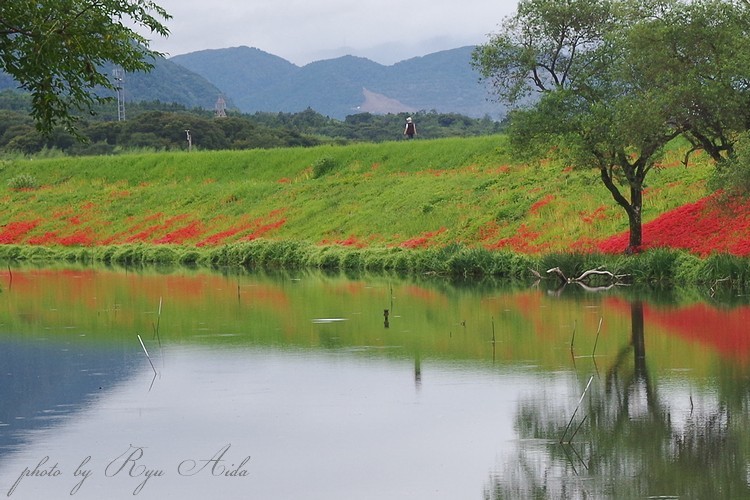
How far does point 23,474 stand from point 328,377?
818 centimetres

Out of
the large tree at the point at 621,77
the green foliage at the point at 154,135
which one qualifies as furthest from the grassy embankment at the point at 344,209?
the green foliage at the point at 154,135

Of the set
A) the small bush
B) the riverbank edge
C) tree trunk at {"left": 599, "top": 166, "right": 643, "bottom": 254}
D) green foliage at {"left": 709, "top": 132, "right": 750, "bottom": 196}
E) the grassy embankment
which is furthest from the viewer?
the small bush

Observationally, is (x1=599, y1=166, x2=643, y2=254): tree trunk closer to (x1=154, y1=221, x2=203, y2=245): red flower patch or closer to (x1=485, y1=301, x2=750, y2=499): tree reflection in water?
(x1=485, y1=301, x2=750, y2=499): tree reflection in water

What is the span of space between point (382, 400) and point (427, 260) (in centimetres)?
2919

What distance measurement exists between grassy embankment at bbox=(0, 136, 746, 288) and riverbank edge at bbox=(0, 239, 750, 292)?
2.8 inches

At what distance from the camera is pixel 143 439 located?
55.7 ft

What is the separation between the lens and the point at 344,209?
2522 inches

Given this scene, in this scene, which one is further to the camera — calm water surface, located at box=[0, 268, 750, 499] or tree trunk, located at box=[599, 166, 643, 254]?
tree trunk, located at box=[599, 166, 643, 254]

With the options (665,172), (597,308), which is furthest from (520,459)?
(665,172)

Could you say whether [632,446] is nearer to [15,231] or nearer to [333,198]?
[333,198]

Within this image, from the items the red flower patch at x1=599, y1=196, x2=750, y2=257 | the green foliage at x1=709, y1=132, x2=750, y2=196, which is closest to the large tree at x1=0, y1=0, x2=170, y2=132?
the green foliage at x1=709, y1=132, x2=750, y2=196

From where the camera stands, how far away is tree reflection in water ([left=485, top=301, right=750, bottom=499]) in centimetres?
1386

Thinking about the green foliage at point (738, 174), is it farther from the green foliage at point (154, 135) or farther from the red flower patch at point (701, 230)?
the green foliage at point (154, 135)

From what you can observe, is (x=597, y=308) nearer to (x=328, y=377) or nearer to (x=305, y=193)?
(x=328, y=377)
